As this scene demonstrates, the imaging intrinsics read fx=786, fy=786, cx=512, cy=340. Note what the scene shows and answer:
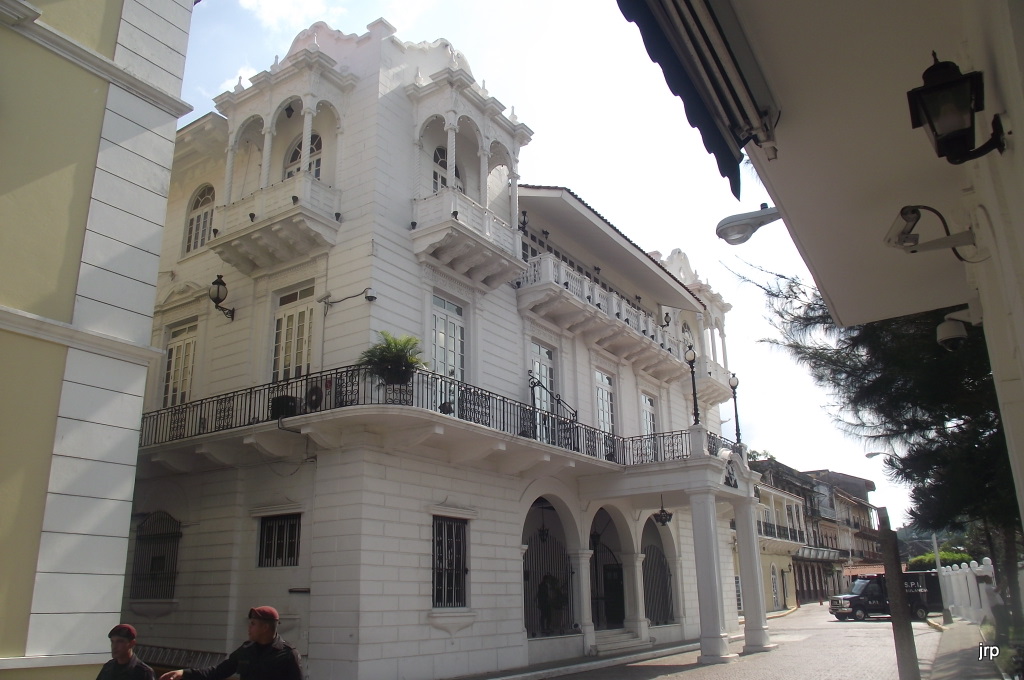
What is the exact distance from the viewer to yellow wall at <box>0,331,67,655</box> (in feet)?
25.0

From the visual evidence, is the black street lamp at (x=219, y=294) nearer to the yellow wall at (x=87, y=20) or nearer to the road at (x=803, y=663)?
the yellow wall at (x=87, y=20)

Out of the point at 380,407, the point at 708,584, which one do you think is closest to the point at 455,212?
the point at 380,407

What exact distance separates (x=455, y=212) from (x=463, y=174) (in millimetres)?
2812

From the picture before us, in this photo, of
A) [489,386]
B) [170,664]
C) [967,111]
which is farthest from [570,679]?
[967,111]

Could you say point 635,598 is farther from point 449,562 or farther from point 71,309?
point 71,309

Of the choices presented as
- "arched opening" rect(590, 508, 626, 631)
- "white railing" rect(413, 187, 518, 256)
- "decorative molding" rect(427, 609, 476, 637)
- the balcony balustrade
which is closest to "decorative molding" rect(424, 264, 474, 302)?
"white railing" rect(413, 187, 518, 256)

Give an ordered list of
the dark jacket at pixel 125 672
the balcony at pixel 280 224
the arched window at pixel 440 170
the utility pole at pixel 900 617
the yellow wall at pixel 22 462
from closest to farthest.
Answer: the dark jacket at pixel 125 672 < the utility pole at pixel 900 617 < the yellow wall at pixel 22 462 < the balcony at pixel 280 224 < the arched window at pixel 440 170

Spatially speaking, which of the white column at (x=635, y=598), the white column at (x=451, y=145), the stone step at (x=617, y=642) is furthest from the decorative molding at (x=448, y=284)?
the white column at (x=635, y=598)

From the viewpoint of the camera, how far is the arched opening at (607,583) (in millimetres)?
22125

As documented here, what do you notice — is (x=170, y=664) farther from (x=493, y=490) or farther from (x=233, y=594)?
(x=493, y=490)

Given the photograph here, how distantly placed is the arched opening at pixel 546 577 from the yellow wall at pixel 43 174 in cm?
1243

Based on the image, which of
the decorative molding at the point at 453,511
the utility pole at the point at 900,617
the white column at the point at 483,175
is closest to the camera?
the utility pole at the point at 900,617

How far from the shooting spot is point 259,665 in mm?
4934

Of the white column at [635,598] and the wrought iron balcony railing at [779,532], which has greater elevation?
the wrought iron balcony railing at [779,532]
